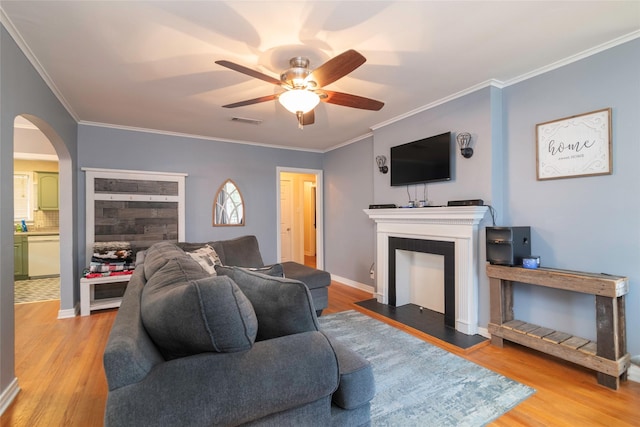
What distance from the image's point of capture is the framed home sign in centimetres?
222

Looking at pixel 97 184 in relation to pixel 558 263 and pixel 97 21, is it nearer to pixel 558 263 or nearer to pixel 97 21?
pixel 97 21

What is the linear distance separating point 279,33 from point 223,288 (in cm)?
175

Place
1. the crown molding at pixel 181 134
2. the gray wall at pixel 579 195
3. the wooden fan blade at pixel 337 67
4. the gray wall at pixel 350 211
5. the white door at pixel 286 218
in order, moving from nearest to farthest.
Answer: the wooden fan blade at pixel 337 67, the gray wall at pixel 579 195, the crown molding at pixel 181 134, the gray wall at pixel 350 211, the white door at pixel 286 218

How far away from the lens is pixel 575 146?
2.36 meters

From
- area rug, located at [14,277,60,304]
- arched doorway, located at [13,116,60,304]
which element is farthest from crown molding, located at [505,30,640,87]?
arched doorway, located at [13,116,60,304]

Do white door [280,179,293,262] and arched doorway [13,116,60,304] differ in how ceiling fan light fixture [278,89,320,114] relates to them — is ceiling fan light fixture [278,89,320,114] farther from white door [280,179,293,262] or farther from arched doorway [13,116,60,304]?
arched doorway [13,116,60,304]

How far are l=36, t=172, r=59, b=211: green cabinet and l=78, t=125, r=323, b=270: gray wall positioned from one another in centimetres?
284

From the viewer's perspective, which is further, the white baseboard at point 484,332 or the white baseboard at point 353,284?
the white baseboard at point 353,284

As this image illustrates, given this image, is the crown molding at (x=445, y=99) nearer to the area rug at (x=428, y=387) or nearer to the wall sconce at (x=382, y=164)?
the wall sconce at (x=382, y=164)

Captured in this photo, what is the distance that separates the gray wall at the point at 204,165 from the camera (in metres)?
3.93

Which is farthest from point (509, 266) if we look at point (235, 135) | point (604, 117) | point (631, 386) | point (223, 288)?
point (235, 135)

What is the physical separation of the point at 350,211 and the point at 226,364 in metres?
4.06

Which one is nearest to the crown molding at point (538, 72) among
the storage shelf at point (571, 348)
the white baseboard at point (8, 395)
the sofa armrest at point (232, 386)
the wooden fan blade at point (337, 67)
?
the wooden fan blade at point (337, 67)

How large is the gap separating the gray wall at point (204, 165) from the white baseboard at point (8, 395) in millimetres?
2122
